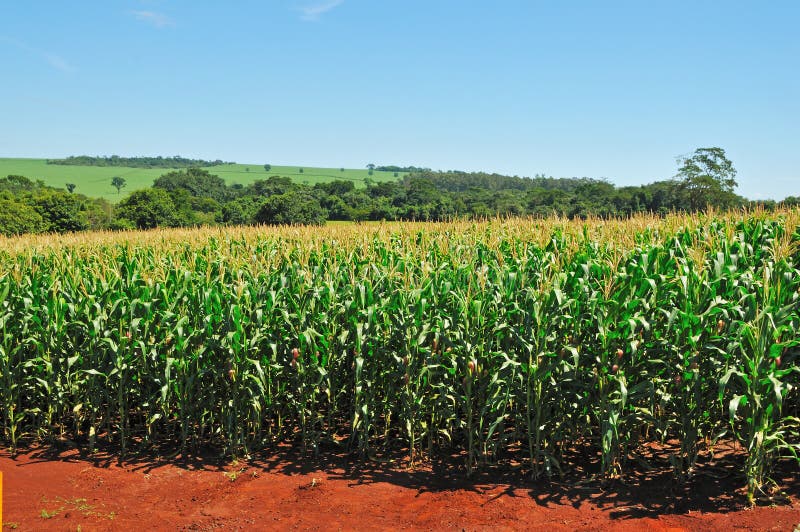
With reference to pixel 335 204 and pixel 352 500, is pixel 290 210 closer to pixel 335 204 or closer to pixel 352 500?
pixel 335 204

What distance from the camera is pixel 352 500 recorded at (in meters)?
5.44

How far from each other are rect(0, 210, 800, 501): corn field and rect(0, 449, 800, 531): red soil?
0.26m

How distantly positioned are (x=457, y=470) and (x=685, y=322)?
2672 millimetres

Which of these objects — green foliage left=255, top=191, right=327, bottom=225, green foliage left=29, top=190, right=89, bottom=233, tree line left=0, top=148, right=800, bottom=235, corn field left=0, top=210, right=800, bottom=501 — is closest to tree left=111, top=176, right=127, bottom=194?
tree line left=0, top=148, right=800, bottom=235

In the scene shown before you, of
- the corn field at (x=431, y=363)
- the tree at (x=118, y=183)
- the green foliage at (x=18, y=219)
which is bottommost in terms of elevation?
the green foliage at (x=18, y=219)

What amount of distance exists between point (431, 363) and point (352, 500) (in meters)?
1.52

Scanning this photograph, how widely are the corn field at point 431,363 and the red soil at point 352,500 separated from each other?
0.86 feet

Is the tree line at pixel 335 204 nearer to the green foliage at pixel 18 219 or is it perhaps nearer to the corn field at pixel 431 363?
the green foliage at pixel 18 219

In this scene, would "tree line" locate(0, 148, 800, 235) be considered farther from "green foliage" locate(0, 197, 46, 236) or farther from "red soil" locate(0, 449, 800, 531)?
"red soil" locate(0, 449, 800, 531)

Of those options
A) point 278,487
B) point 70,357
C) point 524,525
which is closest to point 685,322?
point 524,525

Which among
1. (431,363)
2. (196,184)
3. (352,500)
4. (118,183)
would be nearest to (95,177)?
(118,183)

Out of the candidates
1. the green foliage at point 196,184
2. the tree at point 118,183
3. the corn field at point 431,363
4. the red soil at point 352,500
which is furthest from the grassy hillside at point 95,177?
the red soil at point 352,500

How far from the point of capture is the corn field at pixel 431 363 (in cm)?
536

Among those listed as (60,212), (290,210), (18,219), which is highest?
(290,210)
